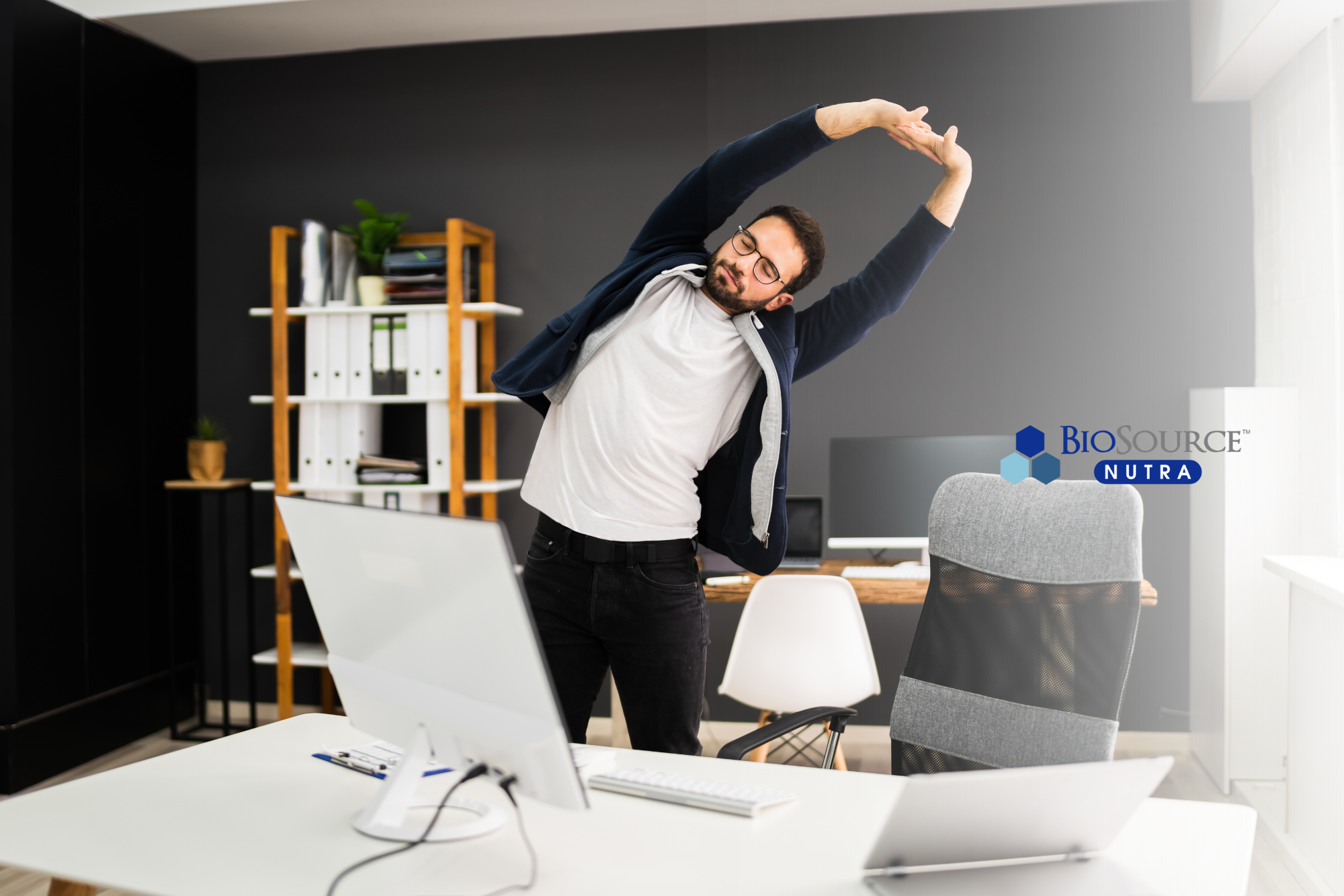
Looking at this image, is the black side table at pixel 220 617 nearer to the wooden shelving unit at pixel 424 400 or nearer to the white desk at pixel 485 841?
the wooden shelving unit at pixel 424 400

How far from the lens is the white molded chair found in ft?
9.27

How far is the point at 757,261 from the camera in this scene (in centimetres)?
193

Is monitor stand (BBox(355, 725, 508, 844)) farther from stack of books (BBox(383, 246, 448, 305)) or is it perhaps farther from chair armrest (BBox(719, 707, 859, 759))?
stack of books (BBox(383, 246, 448, 305))

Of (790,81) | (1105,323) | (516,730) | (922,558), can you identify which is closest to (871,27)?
(790,81)

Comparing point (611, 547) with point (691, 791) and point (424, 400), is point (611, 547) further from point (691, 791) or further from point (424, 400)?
point (424, 400)

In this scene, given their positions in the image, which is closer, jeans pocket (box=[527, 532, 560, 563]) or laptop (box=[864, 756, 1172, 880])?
laptop (box=[864, 756, 1172, 880])

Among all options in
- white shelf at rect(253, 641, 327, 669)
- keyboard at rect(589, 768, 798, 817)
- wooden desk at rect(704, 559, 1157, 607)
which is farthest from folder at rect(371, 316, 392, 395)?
keyboard at rect(589, 768, 798, 817)

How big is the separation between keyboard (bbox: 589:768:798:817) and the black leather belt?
1.82ft

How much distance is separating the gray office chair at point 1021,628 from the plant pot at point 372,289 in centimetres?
272

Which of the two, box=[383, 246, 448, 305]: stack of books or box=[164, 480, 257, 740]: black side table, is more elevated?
box=[383, 246, 448, 305]: stack of books

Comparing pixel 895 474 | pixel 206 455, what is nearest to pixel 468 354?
pixel 206 455

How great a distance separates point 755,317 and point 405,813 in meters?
1.14

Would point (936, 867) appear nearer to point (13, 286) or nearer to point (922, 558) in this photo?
point (922, 558)

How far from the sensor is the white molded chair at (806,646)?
2.82 meters
